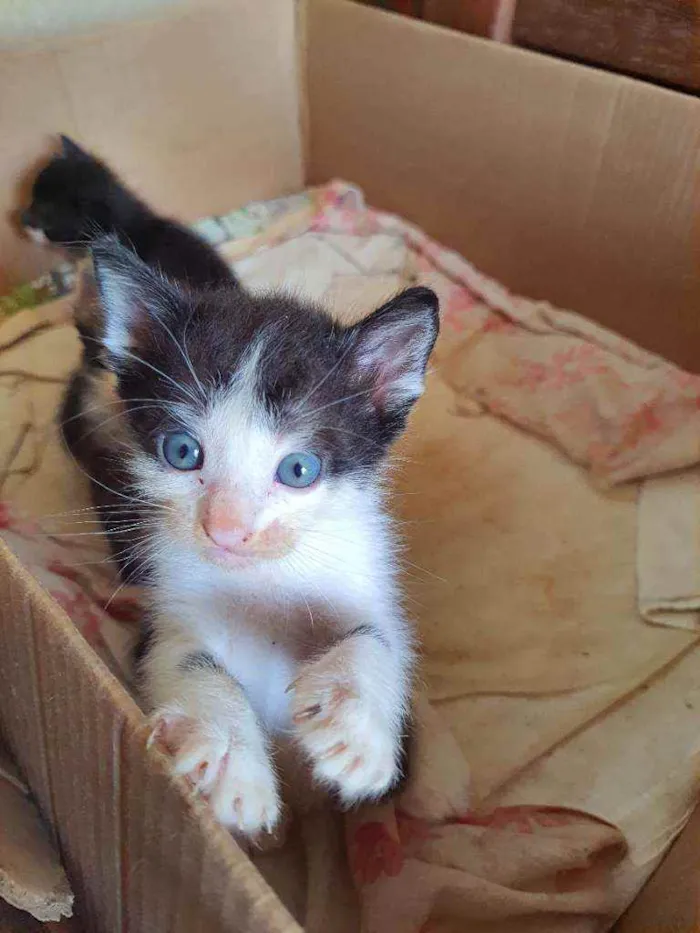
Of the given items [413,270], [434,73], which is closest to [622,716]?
[413,270]

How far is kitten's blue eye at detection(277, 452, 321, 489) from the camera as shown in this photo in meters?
1.05

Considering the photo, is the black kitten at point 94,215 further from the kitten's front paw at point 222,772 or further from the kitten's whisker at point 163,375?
the kitten's front paw at point 222,772

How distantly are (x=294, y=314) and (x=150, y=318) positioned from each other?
0.68 feet

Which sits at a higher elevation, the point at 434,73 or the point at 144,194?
the point at 434,73

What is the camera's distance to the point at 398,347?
3.78 feet

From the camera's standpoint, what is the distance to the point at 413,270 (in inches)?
98.0

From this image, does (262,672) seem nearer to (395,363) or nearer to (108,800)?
(108,800)

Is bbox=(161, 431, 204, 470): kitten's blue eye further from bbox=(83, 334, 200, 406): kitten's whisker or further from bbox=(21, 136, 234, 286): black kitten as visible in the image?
bbox=(21, 136, 234, 286): black kitten

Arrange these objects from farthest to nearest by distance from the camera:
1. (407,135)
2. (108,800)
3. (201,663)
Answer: (407,135)
(201,663)
(108,800)

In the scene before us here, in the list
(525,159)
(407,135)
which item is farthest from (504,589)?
(407,135)

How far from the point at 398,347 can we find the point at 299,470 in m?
0.24

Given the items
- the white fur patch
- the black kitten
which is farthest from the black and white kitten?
the white fur patch

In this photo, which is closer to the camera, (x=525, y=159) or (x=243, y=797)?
(x=243, y=797)

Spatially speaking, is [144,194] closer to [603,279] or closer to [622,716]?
[603,279]
